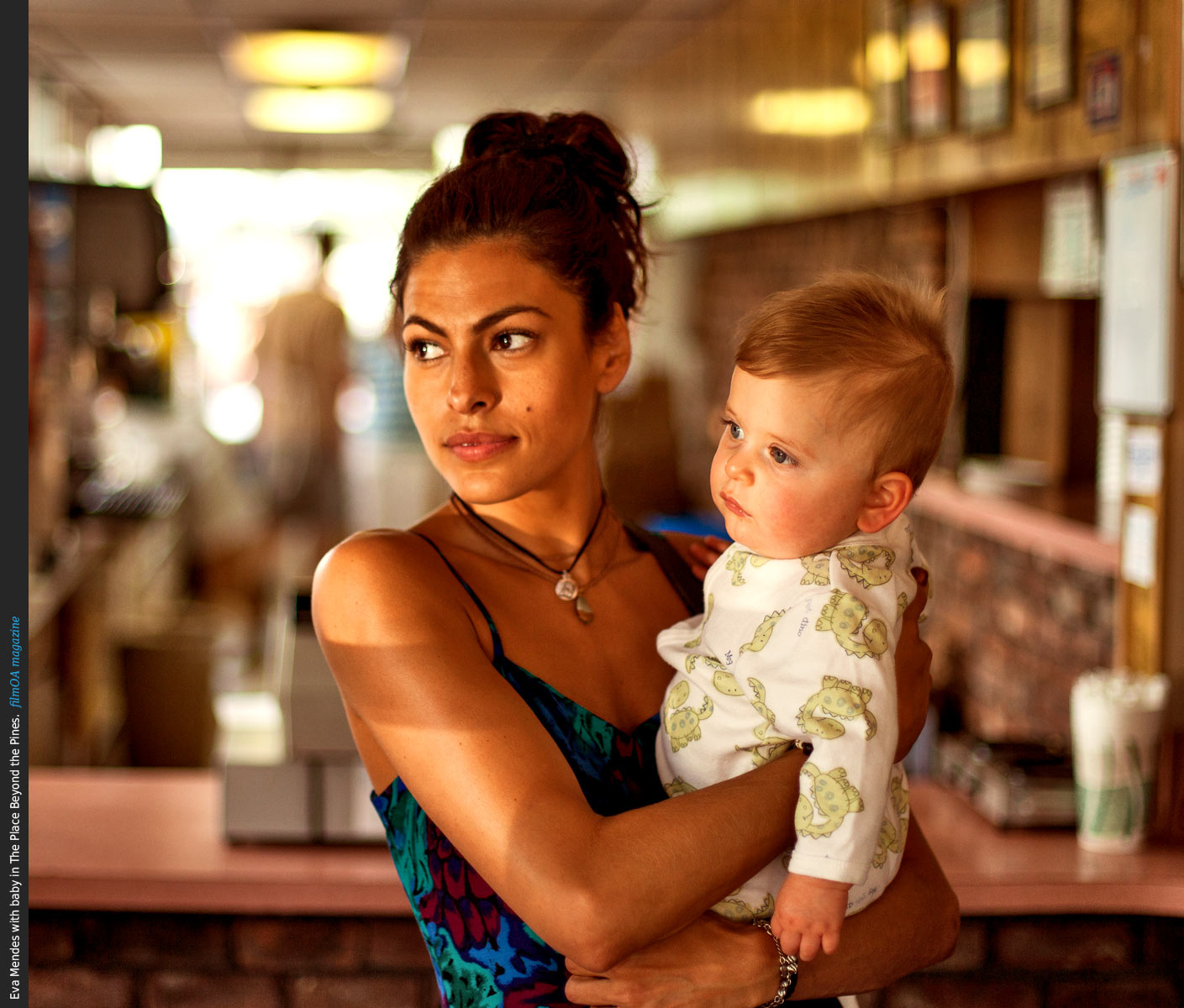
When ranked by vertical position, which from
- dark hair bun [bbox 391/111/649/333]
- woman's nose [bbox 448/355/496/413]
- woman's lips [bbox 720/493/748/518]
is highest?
dark hair bun [bbox 391/111/649/333]

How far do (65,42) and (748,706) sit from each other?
6.66m

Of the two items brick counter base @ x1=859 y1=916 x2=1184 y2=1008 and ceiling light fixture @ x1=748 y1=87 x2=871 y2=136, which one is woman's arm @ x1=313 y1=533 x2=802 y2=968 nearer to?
brick counter base @ x1=859 y1=916 x2=1184 y2=1008

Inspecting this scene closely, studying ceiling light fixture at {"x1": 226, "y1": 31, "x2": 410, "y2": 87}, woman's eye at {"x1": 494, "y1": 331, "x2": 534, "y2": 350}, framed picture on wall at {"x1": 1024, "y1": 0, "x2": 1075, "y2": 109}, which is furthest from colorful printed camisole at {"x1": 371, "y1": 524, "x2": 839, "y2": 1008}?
ceiling light fixture at {"x1": 226, "y1": 31, "x2": 410, "y2": 87}

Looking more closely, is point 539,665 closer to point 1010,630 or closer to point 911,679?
point 911,679

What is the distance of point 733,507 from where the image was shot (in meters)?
1.39

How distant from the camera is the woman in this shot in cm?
120

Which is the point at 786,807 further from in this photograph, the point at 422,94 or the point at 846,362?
the point at 422,94

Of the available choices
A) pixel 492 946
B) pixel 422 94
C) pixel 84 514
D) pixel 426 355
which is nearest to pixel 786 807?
pixel 492 946

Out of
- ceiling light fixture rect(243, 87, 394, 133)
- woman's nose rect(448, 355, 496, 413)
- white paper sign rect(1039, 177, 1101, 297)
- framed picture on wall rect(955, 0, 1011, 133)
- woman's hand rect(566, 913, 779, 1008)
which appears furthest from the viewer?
ceiling light fixture rect(243, 87, 394, 133)

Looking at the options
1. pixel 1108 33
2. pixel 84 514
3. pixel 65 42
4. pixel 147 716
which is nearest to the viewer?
pixel 1108 33

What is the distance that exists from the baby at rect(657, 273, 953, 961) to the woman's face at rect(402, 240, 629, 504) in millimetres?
191

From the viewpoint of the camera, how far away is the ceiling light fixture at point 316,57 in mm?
5086

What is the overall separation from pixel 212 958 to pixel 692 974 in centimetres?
132
